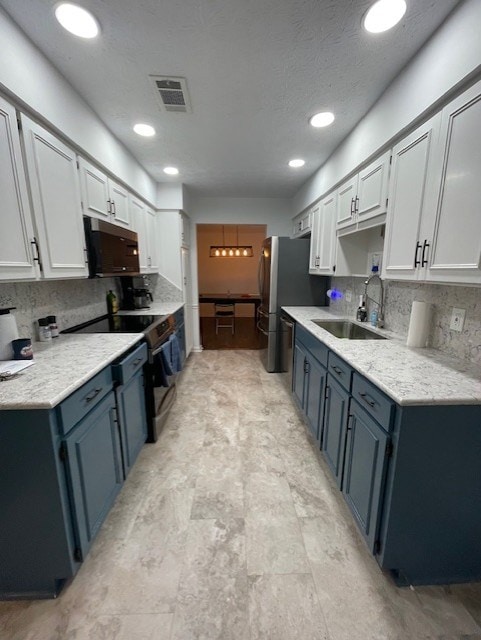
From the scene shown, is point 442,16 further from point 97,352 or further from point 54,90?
point 97,352

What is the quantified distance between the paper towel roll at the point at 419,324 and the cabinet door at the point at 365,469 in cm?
64

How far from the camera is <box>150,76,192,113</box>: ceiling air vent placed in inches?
63.9

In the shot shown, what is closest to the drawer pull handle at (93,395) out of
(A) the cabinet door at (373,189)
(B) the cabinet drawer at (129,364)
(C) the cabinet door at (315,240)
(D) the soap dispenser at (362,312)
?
(B) the cabinet drawer at (129,364)

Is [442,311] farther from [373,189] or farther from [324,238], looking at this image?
[324,238]

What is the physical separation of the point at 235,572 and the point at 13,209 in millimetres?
2057

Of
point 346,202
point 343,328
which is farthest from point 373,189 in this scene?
point 343,328

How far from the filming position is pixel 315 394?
6.82 feet

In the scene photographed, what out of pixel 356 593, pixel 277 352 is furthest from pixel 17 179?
pixel 277 352

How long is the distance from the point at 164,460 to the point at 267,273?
246 centimetres

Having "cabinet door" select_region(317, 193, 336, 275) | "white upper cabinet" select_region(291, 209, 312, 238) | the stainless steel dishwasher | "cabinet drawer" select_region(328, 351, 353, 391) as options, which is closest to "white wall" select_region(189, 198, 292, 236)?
"white upper cabinet" select_region(291, 209, 312, 238)

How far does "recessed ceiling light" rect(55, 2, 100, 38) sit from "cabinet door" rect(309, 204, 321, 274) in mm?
2389

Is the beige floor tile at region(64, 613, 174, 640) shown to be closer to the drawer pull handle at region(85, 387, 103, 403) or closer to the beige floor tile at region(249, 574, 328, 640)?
the beige floor tile at region(249, 574, 328, 640)

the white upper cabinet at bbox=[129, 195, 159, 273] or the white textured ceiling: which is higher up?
the white textured ceiling

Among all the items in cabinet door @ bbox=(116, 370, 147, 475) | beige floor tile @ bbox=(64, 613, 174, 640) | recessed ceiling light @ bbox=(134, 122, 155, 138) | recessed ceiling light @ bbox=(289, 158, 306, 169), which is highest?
recessed ceiling light @ bbox=(289, 158, 306, 169)
